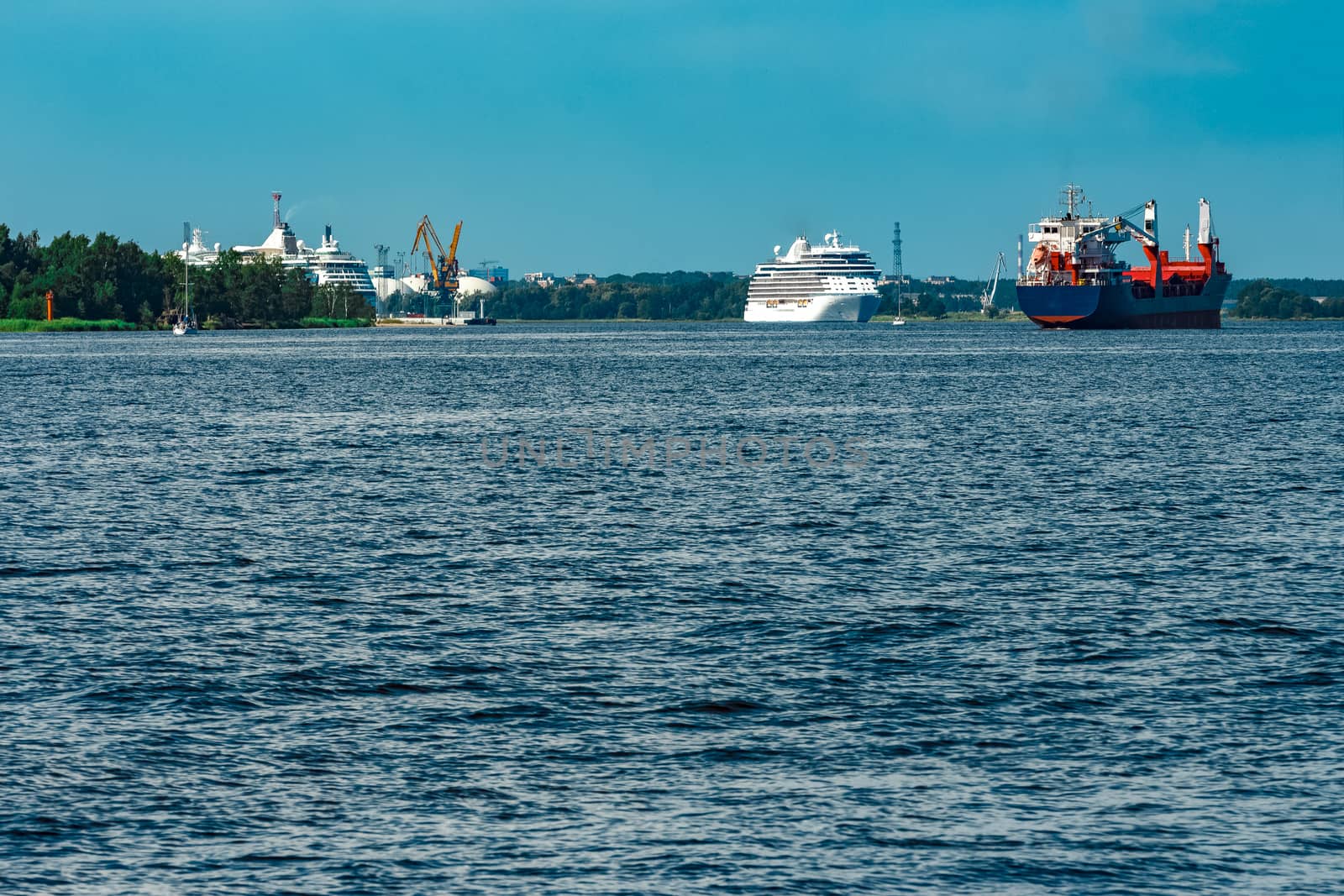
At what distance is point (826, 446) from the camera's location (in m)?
50.4

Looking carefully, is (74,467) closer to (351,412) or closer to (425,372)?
(351,412)

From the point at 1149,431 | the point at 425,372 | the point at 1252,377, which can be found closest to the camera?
the point at 1149,431

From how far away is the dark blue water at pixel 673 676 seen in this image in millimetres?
12156

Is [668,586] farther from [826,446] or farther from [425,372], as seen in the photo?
[425,372]

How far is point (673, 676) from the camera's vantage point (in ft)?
58.0

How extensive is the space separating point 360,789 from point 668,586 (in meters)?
10.5

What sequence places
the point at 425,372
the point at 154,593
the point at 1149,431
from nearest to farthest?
the point at 154,593 < the point at 1149,431 < the point at 425,372

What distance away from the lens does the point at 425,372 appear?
378 ft

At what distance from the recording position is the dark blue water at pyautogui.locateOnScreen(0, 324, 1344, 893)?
1216 cm

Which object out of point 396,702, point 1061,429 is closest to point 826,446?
point 1061,429

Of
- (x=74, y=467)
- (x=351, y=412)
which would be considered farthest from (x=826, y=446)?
(x=351, y=412)

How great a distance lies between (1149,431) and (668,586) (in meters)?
36.3

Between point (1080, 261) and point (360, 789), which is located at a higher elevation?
point (1080, 261)

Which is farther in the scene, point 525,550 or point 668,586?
point 525,550
